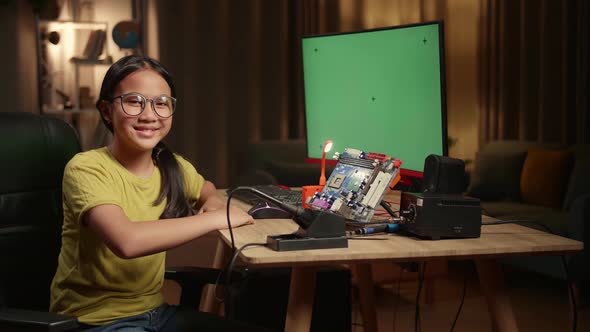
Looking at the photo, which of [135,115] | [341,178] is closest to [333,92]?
[341,178]

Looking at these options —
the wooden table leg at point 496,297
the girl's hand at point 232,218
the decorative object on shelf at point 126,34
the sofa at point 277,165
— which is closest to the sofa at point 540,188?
the sofa at point 277,165

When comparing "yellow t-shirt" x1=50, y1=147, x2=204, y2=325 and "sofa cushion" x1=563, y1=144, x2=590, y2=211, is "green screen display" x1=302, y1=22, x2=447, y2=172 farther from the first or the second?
"sofa cushion" x1=563, y1=144, x2=590, y2=211

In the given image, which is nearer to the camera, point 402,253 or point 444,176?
point 402,253

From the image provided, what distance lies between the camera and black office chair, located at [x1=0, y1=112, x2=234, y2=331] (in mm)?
1699

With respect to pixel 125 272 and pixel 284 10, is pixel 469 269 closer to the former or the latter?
pixel 284 10

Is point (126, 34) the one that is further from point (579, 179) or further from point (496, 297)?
point (496, 297)

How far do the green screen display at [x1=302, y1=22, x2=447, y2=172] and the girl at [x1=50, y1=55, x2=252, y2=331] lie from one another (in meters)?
0.59

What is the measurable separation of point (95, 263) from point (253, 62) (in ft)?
13.3

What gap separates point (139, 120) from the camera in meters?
1.73

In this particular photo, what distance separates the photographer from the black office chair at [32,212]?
170 cm

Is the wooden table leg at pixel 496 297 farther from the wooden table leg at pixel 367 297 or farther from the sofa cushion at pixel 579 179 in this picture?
the sofa cushion at pixel 579 179

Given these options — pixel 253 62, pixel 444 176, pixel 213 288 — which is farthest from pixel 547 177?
pixel 444 176

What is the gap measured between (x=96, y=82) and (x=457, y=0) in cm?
276

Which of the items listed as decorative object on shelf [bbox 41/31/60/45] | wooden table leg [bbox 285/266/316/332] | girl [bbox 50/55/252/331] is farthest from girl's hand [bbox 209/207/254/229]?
decorative object on shelf [bbox 41/31/60/45]
